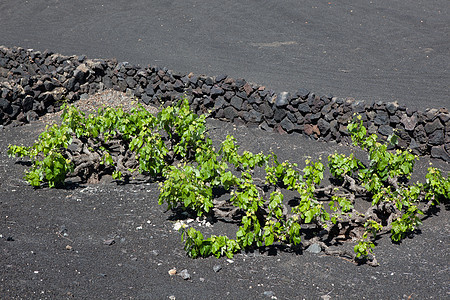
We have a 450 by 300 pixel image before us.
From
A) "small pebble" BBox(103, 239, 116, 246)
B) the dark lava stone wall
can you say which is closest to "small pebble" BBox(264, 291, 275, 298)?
"small pebble" BBox(103, 239, 116, 246)

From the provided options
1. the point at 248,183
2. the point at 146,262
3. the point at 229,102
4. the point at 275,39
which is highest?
the point at 275,39

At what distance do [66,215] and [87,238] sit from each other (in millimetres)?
659

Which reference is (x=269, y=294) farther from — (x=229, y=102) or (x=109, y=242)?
(x=229, y=102)

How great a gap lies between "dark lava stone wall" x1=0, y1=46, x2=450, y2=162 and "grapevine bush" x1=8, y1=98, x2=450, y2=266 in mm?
1021

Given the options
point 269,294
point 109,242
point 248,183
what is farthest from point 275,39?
point 269,294

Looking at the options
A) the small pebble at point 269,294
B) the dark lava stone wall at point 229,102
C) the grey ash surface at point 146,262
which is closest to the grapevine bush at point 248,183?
the grey ash surface at point 146,262

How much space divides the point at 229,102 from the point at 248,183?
12.6 ft

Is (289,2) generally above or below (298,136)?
above

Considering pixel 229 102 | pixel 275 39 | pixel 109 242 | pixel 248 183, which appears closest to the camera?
pixel 109 242

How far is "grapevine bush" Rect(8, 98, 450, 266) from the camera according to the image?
513 centimetres

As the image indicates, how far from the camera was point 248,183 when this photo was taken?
5301mm

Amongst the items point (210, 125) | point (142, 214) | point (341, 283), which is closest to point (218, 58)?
point (210, 125)

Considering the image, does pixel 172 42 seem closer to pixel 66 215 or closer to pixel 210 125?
pixel 210 125

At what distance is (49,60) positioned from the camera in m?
11.6
